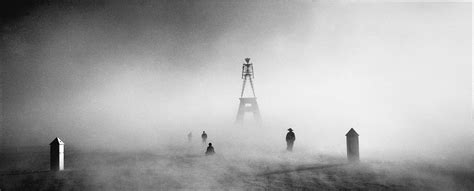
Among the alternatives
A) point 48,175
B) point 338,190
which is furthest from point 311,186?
point 48,175

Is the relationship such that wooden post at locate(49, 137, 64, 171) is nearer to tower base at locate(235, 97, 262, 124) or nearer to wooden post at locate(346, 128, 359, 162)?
wooden post at locate(346, 128, 359, 162)

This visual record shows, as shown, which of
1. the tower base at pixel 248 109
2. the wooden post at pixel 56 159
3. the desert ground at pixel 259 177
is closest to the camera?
the desert ground at pixel 259 177

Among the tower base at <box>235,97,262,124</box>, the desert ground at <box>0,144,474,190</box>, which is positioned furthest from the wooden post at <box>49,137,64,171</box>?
the tower base at <box>235,97,262,124</box>

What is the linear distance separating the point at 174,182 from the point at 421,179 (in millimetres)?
7995

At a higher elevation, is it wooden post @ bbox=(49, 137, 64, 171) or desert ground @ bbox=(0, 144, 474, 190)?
wooden post @ bbox=(49, 137, 64, 171)

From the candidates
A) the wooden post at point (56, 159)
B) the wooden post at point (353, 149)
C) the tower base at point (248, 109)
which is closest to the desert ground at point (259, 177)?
the wooden post at point (353, 149)

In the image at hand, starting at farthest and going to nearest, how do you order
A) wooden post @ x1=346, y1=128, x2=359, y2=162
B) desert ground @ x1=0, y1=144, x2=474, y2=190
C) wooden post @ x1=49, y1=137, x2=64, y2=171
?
wooden post @ x1=346, y1=128, x2=359, y2=162 < wooden post @ x1=49, y1=137, x2=64, y2=171 < desert ground @ x1=0, y1=144, x2=474, y2=190

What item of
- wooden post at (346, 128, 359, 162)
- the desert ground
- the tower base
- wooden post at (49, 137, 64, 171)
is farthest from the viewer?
the tower base

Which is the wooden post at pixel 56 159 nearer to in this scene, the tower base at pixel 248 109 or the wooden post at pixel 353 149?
the wooden post at pixel 353 149

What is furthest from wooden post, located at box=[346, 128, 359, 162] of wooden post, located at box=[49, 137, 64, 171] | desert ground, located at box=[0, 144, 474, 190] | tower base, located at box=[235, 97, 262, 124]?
tower base, located at box=[235, 97, 262, 124]

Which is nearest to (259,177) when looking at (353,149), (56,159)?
(353,149)

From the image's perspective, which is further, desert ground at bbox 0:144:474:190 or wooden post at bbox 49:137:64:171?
wooden post at bbox 49:137:64:171

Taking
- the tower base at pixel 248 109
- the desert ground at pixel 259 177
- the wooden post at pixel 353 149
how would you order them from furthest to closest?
the tower base at pixel 248 109 < the wooden post at pixel 353 149 < the desert ground at pixel 259 177

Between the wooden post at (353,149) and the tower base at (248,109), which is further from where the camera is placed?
the tower base at (248,109)
